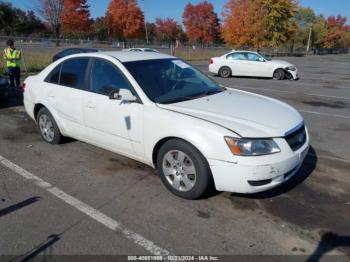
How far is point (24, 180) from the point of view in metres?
4.53

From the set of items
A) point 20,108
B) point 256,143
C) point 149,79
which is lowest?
point 20,108

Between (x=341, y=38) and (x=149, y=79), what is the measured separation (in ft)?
358

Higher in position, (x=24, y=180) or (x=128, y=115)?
(x=128, y=115)

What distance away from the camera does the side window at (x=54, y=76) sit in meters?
5.51

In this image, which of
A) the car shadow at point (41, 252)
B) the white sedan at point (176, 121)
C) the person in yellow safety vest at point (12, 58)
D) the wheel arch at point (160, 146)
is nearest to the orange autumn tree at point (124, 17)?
the person in yellow safety vest at point (12, 58)

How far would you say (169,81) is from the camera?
4637 mm

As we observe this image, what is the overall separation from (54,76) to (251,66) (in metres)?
12.9

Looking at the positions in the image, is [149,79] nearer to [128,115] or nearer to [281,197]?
[128,115]

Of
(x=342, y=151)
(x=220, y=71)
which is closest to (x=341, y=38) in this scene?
(x=220, y=71)

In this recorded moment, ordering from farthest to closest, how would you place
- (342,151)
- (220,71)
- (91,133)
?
(220,71) → (342,151) → (91,133)

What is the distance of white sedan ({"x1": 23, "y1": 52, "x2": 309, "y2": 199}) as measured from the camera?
358 cm

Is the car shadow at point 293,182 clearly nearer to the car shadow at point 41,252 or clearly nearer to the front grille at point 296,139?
the front grille at point 296,139

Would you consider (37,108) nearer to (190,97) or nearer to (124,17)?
(190,97)

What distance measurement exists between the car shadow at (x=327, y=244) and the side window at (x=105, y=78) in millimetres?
2725
